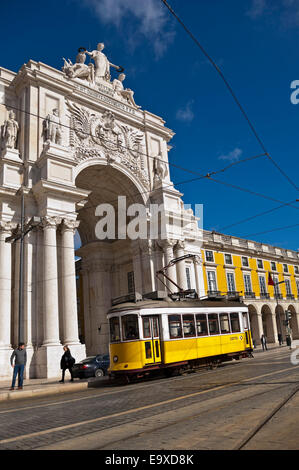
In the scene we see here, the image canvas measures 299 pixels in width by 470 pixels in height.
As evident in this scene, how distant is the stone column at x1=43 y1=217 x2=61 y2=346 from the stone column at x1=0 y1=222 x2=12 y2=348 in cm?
179

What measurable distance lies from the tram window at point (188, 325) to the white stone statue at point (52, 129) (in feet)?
44.9

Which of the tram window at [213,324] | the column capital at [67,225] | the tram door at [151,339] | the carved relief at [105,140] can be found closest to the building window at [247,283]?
the carved relief at [105,140]

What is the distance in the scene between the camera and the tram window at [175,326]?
15055 mm

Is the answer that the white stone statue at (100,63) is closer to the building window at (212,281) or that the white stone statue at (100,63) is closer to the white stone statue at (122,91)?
the white stone statue at (122,91)

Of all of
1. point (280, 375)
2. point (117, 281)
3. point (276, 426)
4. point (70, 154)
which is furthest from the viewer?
point (117, 281)

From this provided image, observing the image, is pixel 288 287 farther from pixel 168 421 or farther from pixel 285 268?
pixel 168 421

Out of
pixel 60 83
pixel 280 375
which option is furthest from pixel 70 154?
pixel 280 375

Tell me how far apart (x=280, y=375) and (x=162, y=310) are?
4961 mm

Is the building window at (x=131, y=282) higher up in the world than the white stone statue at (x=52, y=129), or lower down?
lower down

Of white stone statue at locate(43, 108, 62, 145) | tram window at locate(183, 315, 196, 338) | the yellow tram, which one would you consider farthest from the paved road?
white stone statue at locate(43, 108, 62, 145)

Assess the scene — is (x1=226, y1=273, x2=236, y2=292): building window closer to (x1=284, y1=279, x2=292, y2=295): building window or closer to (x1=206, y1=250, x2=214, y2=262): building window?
(x1=206, y1=250, x2=214, y2=262): building window

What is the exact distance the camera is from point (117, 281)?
32.7 metres

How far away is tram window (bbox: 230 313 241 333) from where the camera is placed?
1833 centimetres

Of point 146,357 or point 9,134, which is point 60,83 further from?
point 146,357
